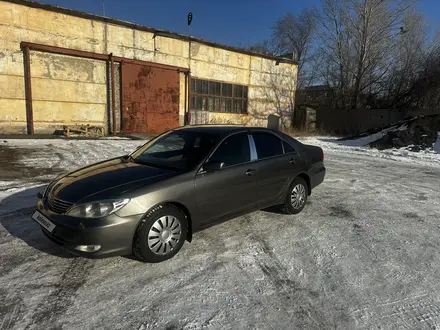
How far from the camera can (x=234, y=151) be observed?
435cm

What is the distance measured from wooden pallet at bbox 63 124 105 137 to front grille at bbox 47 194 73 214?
1234 centimetres

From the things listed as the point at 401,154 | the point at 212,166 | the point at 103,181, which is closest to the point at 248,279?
the point at 212,166

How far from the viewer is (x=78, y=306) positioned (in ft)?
8.95

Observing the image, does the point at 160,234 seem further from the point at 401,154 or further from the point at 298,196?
the point at 401,154

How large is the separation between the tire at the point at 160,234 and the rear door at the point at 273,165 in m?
1.41

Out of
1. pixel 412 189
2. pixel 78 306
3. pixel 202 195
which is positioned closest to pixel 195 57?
pixel 412 189

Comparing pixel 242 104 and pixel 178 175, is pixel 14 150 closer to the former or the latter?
pixel 178 175

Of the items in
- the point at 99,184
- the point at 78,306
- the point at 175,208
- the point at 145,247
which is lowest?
the point at 78,306

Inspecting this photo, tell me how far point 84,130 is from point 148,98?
13.1 feet

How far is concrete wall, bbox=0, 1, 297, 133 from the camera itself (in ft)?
44.1

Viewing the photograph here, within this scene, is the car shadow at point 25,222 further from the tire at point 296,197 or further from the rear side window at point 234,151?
the tire at point 296,197

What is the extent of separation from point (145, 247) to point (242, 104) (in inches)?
784

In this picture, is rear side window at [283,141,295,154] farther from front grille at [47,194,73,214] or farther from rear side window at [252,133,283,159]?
front grille at [47,194,73,214]

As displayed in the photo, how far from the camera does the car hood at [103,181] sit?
3283 millimetres
